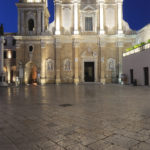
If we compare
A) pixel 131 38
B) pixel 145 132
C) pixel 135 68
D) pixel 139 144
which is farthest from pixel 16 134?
pixel 131 38

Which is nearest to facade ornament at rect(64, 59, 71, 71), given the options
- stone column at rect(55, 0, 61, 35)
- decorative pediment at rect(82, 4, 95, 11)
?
stone column at rect(55, 0, 61, 35)

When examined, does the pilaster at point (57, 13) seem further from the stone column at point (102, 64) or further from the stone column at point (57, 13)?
the stone column at point (102, 64)

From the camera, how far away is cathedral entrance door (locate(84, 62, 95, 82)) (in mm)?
24219

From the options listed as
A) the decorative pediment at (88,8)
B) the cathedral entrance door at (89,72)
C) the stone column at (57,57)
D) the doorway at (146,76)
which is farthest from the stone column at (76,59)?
the doorway at (146,76)

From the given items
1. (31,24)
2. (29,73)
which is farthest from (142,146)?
(31,24)

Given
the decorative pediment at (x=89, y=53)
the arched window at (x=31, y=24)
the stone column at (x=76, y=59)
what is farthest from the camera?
the arched window at (x=31, y=24)

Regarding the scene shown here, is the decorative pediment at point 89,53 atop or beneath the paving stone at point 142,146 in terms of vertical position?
atop

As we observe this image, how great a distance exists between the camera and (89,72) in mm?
24359

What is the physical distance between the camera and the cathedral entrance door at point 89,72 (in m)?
24.2

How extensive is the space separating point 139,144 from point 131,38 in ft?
77.9

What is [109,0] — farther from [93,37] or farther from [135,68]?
[135,68]

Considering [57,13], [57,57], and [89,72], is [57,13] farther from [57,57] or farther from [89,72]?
[89,72]

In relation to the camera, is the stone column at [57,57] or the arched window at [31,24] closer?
the stone column at [57,57]

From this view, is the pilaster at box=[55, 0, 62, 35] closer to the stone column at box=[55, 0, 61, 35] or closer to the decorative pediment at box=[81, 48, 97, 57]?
the stone column at box=[55, 0, 61, 35]
